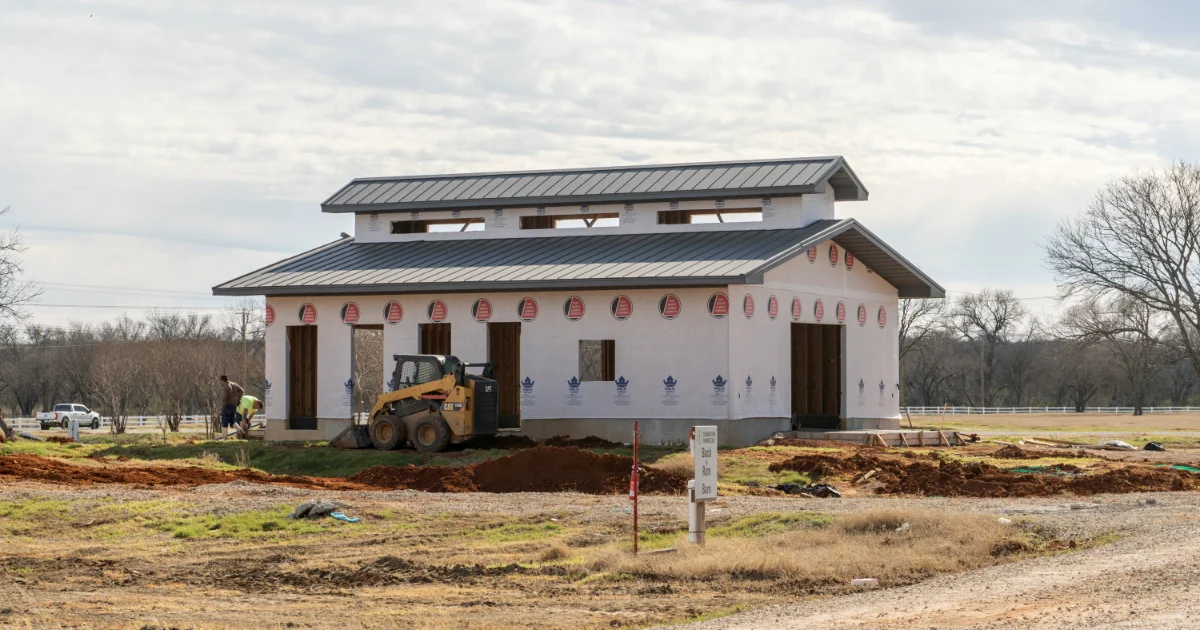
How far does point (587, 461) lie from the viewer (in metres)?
26.2

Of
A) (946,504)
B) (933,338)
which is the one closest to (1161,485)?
(946,504)

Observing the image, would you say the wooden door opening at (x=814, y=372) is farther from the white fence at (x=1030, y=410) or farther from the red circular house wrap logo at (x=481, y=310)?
the white fence at (x=1030, y=410)

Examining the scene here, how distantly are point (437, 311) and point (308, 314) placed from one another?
12.2ft

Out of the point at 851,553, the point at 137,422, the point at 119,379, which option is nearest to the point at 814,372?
the point at 851,553

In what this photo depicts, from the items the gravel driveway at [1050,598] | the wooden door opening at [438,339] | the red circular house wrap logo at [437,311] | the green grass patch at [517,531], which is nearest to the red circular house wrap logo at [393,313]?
the red circular house wrap logo at [437,311]

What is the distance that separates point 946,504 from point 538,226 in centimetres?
1984

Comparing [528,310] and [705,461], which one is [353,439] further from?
[705,461]

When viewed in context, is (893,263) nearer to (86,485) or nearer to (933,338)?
(86,485)

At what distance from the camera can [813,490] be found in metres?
24.3

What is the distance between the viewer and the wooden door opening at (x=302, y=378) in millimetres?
37312

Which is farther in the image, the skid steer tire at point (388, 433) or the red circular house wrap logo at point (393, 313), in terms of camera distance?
the red circular house wrap logo at point (393, 313)

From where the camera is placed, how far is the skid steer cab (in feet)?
104

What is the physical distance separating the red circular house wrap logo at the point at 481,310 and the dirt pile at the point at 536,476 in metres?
8.25

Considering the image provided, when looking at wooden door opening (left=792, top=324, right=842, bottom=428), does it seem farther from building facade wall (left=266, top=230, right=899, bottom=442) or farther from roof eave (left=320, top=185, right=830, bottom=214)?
roof eave (left=320, top=185, right=830, bottom=214)
